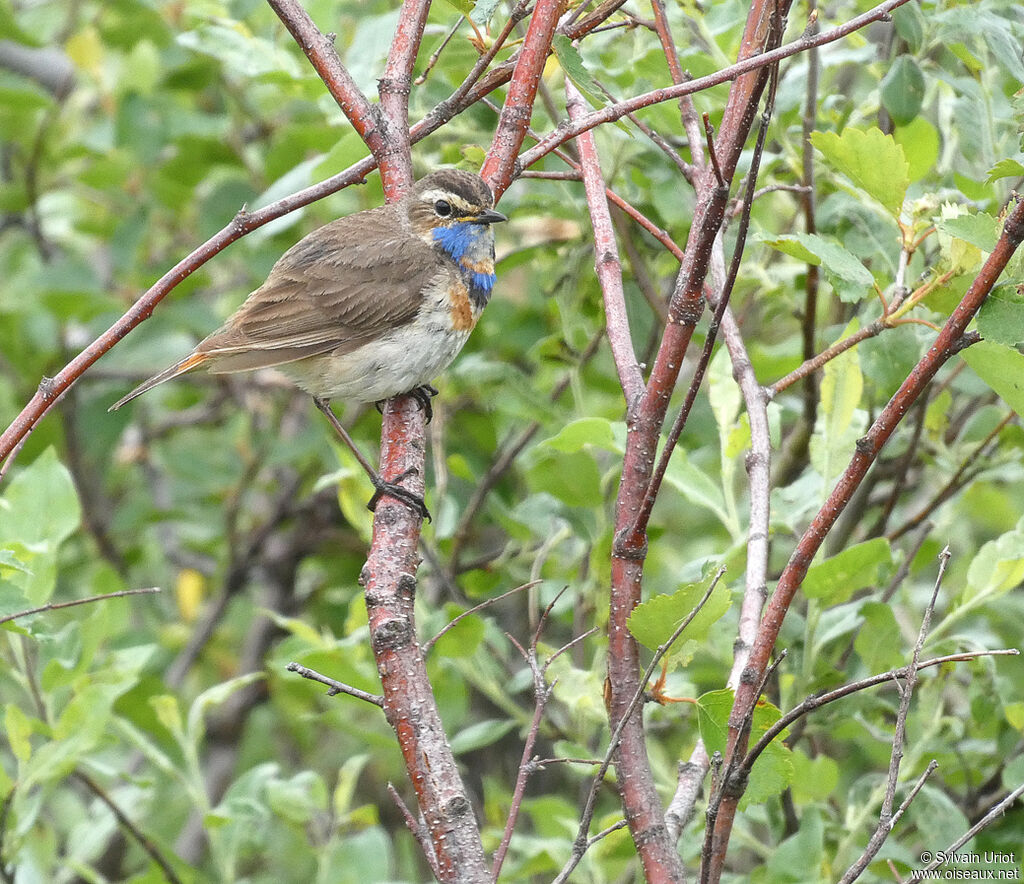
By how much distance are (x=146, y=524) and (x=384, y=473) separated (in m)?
3.87

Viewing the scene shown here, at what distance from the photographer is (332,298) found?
463cm

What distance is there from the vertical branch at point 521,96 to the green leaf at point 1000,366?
116cm

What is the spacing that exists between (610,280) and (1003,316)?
980 mm

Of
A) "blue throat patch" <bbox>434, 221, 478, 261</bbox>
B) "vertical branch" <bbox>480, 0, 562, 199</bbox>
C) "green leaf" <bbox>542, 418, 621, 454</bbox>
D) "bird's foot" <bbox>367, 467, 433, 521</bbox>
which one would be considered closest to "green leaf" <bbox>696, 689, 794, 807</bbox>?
"bird's foot" <bbox>367, 467, 433, 521</bbox>

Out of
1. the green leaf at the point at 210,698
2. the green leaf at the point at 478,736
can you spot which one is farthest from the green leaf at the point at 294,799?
the green leaf at the point at 478,736

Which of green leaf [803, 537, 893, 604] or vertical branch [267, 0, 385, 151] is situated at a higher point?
vertical branch [267, 0, 385, 151]

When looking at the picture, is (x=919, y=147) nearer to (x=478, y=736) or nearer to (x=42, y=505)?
(x=478, y=736)

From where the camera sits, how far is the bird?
4359 mm

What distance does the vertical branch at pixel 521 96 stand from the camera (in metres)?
2.81

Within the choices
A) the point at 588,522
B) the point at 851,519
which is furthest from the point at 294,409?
the point at 851,519

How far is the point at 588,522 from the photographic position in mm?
4094

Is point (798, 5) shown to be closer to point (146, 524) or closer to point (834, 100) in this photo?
point (834, 100)

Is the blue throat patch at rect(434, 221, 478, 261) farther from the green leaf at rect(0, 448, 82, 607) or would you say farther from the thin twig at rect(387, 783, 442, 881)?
the thin twig at rect(387, 783, 442, 881)
